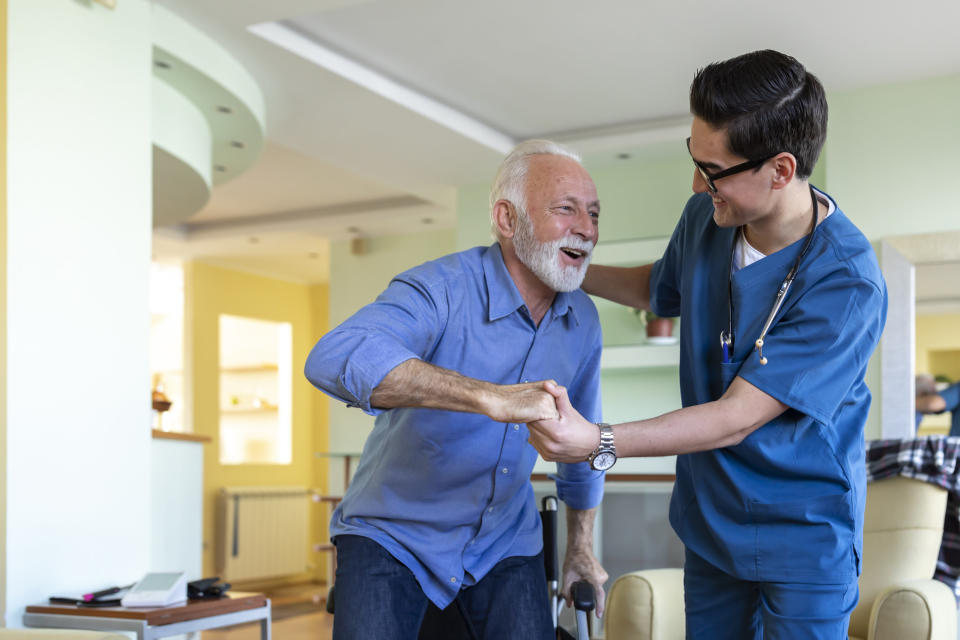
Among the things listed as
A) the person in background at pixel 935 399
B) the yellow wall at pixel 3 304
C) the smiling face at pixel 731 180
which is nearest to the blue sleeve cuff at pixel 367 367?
the smiling face at pixel 731 180

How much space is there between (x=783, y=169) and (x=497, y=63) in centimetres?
358

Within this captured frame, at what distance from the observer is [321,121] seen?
18.3ft

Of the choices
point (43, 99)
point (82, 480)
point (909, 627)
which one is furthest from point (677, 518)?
point (43, 99)

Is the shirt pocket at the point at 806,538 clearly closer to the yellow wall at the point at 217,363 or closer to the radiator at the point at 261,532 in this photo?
the yellow wall at the point at 217,363

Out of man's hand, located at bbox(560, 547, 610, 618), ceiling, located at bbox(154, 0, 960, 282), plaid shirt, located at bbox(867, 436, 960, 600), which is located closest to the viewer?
man's hand, located at bbox(560, 547, 610, 618)

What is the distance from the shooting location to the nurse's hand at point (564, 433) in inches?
64.5

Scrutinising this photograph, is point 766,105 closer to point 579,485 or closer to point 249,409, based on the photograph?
point 579,485

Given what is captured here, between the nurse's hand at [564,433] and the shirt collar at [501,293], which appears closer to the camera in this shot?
the nurse's hand at [564,433]

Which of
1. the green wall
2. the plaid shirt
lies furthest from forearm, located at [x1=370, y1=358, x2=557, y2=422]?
the green wall

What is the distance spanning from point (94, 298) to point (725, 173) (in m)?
2.54

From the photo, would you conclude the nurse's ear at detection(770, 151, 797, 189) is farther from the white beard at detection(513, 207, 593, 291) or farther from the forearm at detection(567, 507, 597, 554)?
the forearm at detection(567, 507, 597, 554)

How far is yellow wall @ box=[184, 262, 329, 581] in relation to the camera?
9.15 meters

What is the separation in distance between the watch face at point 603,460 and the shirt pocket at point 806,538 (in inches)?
9.7

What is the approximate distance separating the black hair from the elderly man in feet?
1.52
